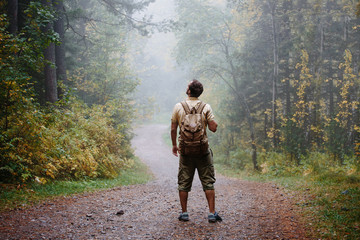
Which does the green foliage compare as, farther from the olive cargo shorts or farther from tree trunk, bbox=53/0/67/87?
the olive cargo shorts

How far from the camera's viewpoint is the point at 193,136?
408 cm

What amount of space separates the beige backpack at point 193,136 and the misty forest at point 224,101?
1.27 meters

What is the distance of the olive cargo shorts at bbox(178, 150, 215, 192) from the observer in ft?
14.0

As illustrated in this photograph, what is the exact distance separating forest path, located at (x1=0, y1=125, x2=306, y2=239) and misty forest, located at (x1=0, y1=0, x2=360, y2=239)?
1.06 ft

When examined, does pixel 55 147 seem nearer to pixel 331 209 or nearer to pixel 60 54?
pixel 331 209

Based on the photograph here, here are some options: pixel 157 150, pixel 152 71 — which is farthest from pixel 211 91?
pixel 152 71

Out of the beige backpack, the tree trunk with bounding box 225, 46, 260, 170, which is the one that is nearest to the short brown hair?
the beige backpack

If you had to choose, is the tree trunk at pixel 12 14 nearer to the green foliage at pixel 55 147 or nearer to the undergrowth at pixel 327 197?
the green foliage at pixel 55 147

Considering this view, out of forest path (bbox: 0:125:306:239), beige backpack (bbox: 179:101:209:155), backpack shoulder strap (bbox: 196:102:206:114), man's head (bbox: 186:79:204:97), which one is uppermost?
man's head (bbox: 186:79:204:97)

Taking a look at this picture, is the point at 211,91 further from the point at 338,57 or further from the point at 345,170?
the point at 345,170

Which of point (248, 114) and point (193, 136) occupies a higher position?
point (248, 114)

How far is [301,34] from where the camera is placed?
13.4 m

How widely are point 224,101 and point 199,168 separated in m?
13.9

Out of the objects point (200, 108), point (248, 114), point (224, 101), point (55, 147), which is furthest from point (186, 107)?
point (224, 101)
